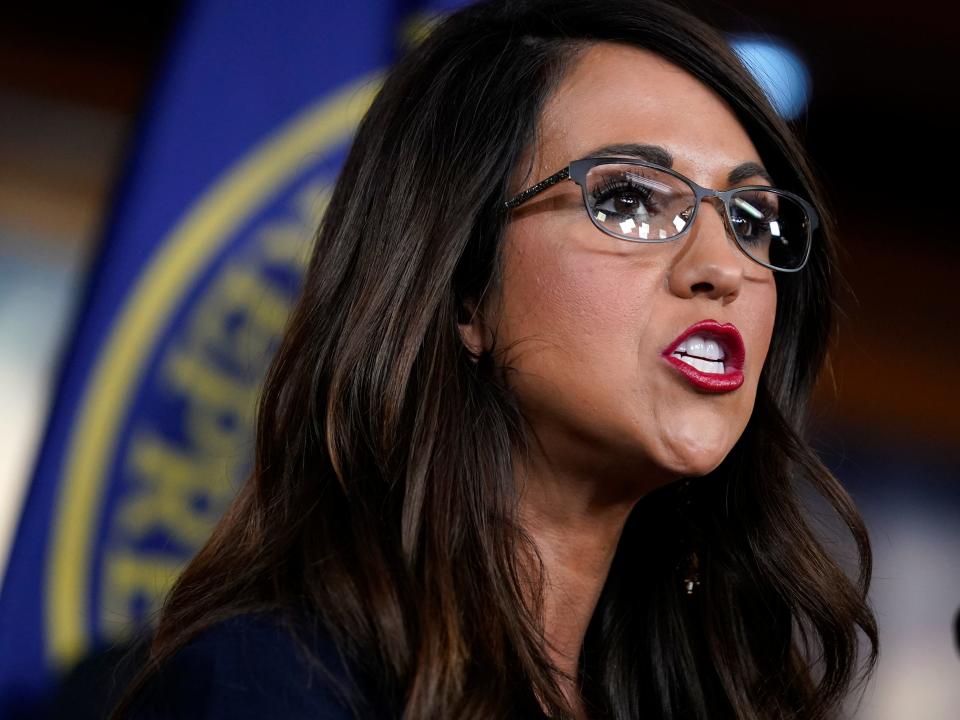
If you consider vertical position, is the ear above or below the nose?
below

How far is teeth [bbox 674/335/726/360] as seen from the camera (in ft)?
3.44

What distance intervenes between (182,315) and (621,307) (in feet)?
2.71

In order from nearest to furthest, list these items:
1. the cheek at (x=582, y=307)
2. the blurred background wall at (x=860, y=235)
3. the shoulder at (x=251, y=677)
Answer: the shoulder at (x=251, y=677) < the cheek at (x=582, y=307) < the blurred background wall at (x=860, y=235)

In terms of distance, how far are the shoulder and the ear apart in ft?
1.03

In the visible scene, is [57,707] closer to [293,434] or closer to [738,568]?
[293,434]

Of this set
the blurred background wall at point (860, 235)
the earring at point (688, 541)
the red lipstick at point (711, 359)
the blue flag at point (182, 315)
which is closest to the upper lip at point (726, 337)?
the red lipstick at point (711, 359)

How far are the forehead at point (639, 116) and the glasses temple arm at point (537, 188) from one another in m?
0.02

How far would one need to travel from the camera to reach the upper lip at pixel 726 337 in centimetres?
105

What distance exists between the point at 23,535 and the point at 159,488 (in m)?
0.18

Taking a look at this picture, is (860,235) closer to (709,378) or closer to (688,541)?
(688,541)

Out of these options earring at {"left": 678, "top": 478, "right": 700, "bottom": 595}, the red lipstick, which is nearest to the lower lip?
the red lipstick

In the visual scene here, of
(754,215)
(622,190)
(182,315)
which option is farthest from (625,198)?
(182,315)

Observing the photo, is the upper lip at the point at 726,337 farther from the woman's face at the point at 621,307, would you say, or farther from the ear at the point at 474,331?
the ear at the point at 474,331

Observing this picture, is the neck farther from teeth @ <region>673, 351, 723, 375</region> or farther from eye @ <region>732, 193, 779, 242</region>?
eye @ <region>732, 193, 779, 242</region>
